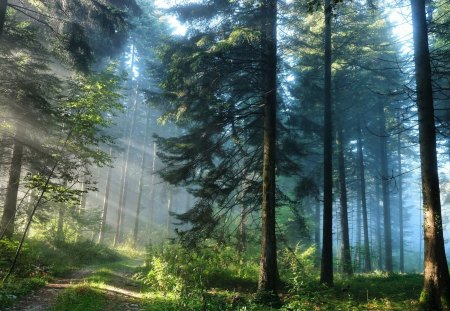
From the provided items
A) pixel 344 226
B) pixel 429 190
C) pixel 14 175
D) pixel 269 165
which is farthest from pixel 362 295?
pixel 14 175

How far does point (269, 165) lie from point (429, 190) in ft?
14.5

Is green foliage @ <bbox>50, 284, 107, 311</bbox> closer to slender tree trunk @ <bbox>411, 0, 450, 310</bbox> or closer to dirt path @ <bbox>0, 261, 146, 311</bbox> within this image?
dirt path @ <bbox>0, 261, 146, 311</bbox>

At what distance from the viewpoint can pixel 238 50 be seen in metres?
12.4

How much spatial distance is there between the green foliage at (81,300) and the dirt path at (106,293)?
0.21 meters

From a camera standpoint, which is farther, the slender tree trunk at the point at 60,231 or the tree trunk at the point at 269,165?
the slender tree trunk at the point at 60,231

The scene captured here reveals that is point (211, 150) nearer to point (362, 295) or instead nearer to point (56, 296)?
point (56, 296)

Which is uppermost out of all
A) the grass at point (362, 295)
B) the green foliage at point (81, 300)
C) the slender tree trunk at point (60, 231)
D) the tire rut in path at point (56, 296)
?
the slender tree trunk at point (60, 231)

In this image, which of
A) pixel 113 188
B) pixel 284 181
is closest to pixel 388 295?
pixel 284 181

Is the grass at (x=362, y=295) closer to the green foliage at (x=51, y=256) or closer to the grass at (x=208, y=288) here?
the grass at (x=208, y=288)

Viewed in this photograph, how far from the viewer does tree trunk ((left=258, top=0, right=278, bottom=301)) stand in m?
9.91

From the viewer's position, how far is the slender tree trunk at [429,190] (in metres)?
8.10

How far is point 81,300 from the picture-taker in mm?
9023

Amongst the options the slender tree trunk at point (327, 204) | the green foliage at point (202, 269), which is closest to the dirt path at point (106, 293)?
the green foliage at point (202, 269)

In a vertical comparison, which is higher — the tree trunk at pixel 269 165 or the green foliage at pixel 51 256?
the tree trunk at pixel 269 165
